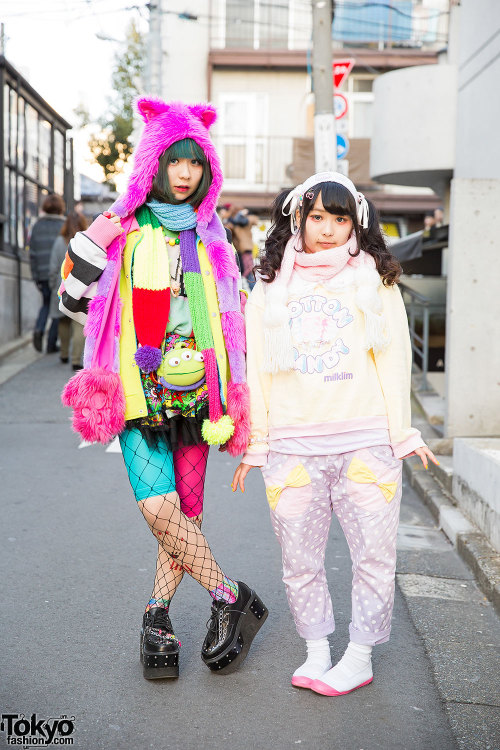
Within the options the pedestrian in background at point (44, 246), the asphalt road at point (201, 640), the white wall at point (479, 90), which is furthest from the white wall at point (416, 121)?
the asphalt road at point (201, 640)

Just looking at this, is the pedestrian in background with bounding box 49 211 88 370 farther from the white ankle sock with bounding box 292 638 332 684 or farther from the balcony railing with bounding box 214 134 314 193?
the balcony railing with bounding box 214 134 314 193

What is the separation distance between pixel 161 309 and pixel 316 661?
1379mm

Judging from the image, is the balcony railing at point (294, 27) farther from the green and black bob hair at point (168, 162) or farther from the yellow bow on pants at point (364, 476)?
the yellow bow on pants at point (364, 476)

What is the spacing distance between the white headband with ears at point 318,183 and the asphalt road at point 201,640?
1.69m

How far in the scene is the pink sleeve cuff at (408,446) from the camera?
2977 millimetres

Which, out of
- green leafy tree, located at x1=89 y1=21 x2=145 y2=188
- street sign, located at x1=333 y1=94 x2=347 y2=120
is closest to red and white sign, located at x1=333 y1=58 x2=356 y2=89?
street sign, located at x1=333 y1=94 x2=347 y2=120

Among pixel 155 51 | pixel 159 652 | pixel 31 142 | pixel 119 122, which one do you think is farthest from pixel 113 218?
pixel 119 122

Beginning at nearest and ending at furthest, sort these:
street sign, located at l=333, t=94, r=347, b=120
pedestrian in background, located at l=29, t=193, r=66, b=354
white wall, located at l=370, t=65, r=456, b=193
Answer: street sign, located at l=333, t=94, r=347, b=120 < pedestrian in background, located at l=29, t=193, r=66, b=354 < white wall, located at l=370, t=65, r=456, b=193

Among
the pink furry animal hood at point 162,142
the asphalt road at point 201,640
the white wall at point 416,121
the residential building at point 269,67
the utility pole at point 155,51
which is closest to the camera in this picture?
the asphalt road at point 201,640

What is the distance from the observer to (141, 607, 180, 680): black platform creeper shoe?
10.2ft

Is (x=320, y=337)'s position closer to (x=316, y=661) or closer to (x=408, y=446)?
(x=408, y=446)

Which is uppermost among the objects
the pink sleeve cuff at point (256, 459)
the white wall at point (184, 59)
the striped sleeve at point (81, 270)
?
the white wall at point (184, 59)

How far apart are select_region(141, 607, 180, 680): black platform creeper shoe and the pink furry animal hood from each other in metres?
1.50

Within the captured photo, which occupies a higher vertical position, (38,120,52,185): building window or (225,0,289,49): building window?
(225,0,289,49): building window
